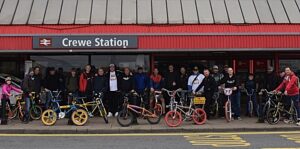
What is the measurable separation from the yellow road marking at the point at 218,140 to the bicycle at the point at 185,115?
147cm

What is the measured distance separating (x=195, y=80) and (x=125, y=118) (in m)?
3.04

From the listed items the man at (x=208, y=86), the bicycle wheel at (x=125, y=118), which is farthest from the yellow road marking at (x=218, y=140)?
the man at (x=208, y=86)

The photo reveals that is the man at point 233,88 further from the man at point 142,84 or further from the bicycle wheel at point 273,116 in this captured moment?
the man at point 142,84

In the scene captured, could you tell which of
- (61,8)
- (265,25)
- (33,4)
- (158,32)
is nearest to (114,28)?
(158,32)

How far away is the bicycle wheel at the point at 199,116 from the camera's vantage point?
1414 cm

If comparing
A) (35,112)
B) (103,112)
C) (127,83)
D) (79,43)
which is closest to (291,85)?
(127,83)

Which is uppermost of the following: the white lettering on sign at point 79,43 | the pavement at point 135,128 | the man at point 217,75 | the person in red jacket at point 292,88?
the white lettering on sign at point 79,43

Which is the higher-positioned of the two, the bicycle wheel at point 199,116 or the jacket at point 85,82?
the jacket at point 85,82

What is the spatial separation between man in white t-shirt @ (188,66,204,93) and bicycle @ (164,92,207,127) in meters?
1.03

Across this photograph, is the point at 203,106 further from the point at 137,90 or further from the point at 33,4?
the point at 33,4

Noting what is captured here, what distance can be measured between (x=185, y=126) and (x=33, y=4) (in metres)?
7.60

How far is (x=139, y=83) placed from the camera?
634 inches

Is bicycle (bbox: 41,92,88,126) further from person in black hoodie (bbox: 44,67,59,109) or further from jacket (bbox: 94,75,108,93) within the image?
person in black hoodie (bbox: 44,67,59,109)

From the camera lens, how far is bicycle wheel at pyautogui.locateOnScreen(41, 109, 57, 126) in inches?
551
